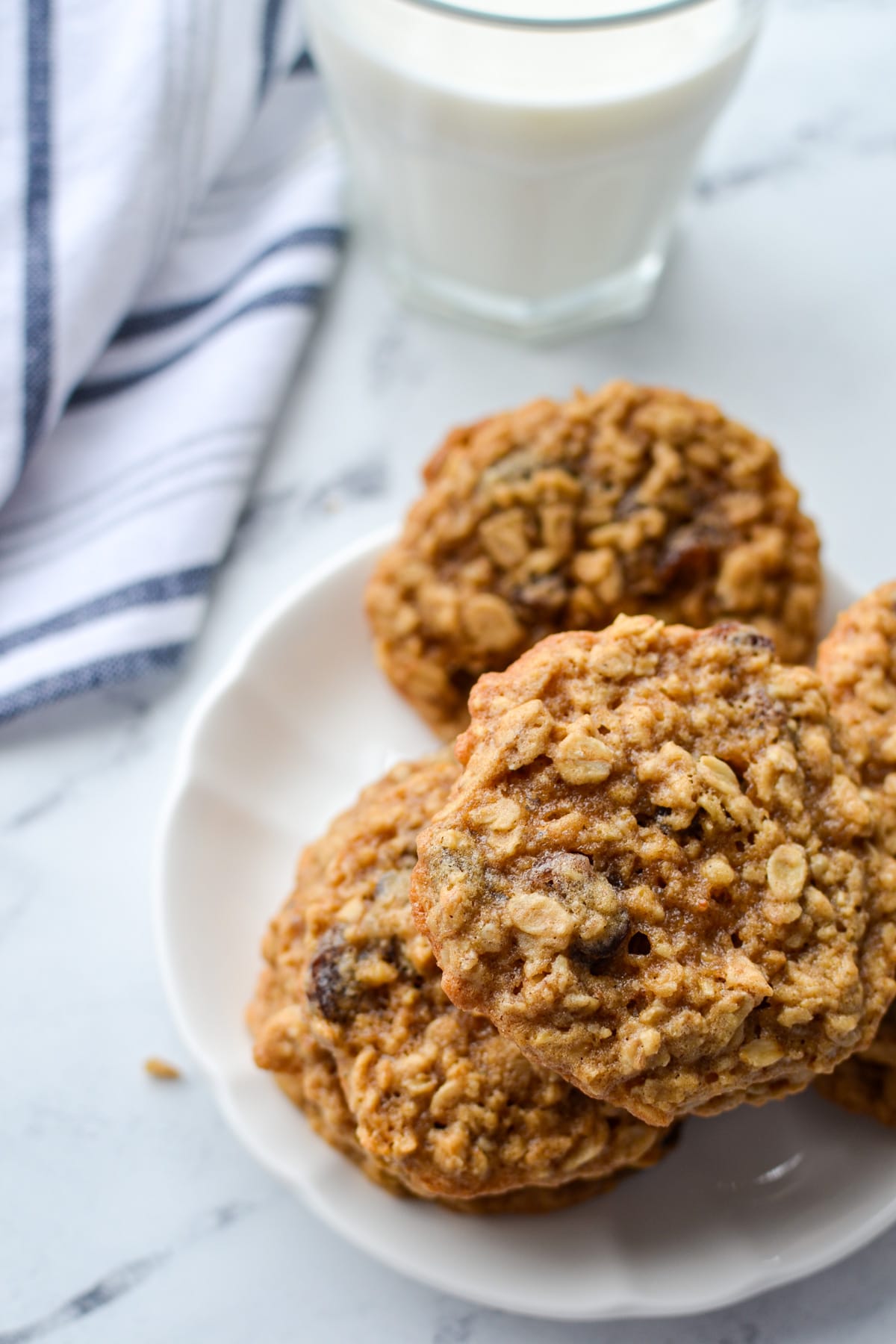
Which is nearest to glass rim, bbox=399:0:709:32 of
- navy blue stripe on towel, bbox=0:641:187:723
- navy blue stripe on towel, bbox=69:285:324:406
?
navy blue stripe on towel, bbox=69:285:324:406

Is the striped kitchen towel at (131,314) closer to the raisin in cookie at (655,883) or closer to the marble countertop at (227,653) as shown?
the marble countertop at (227,653)

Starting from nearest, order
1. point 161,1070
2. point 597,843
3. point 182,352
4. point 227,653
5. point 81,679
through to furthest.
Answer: point 597,843 → point 161,1070 → point 81,679 → point 227,653 → point 182,352

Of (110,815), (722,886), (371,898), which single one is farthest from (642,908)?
(110,815)

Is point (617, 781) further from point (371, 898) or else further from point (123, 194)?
point (123, 194)

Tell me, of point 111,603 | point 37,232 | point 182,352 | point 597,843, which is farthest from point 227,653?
point 597,843

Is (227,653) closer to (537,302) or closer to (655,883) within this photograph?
(537,302)

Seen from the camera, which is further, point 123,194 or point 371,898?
point 123,194
